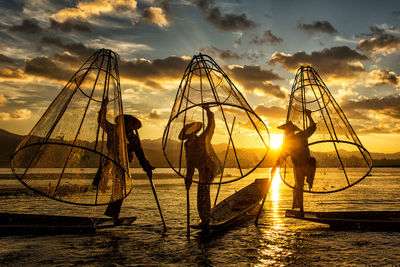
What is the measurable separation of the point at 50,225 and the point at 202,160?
13.0 ft

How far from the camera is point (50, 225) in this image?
7.39m

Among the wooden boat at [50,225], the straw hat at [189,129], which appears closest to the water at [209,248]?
the wooden boat at [50,225]

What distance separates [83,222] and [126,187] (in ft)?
5.51

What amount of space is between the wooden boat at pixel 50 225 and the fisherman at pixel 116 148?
42 cm

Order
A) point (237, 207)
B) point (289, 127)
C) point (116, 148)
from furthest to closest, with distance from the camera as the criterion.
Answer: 1. point (237, 207)
2. point (289, 127)
3. point (116, 148)

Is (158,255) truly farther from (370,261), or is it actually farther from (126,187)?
(370,261)

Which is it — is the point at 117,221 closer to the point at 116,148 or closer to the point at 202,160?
the point at 116,148

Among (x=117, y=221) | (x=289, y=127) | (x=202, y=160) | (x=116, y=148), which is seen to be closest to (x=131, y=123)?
(x=116, y=148)

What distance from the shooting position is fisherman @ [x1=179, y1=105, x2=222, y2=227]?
664cm

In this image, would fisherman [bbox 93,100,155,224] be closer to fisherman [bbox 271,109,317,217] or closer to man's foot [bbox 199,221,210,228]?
man's foot [bbox 199,221,210,228]

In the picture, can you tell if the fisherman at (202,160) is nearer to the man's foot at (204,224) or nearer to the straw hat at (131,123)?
the man's foot at (204,224)

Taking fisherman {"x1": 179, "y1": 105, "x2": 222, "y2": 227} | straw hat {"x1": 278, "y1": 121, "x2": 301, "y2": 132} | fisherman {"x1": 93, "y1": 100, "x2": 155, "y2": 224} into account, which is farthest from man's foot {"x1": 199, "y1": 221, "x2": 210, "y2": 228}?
straw hat {"x1": 278, "y1": 121, "x2": 301, "y2": 132}

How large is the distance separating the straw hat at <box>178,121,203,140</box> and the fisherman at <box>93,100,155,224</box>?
1061 millimetres

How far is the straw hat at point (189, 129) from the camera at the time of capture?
6.93 meters
